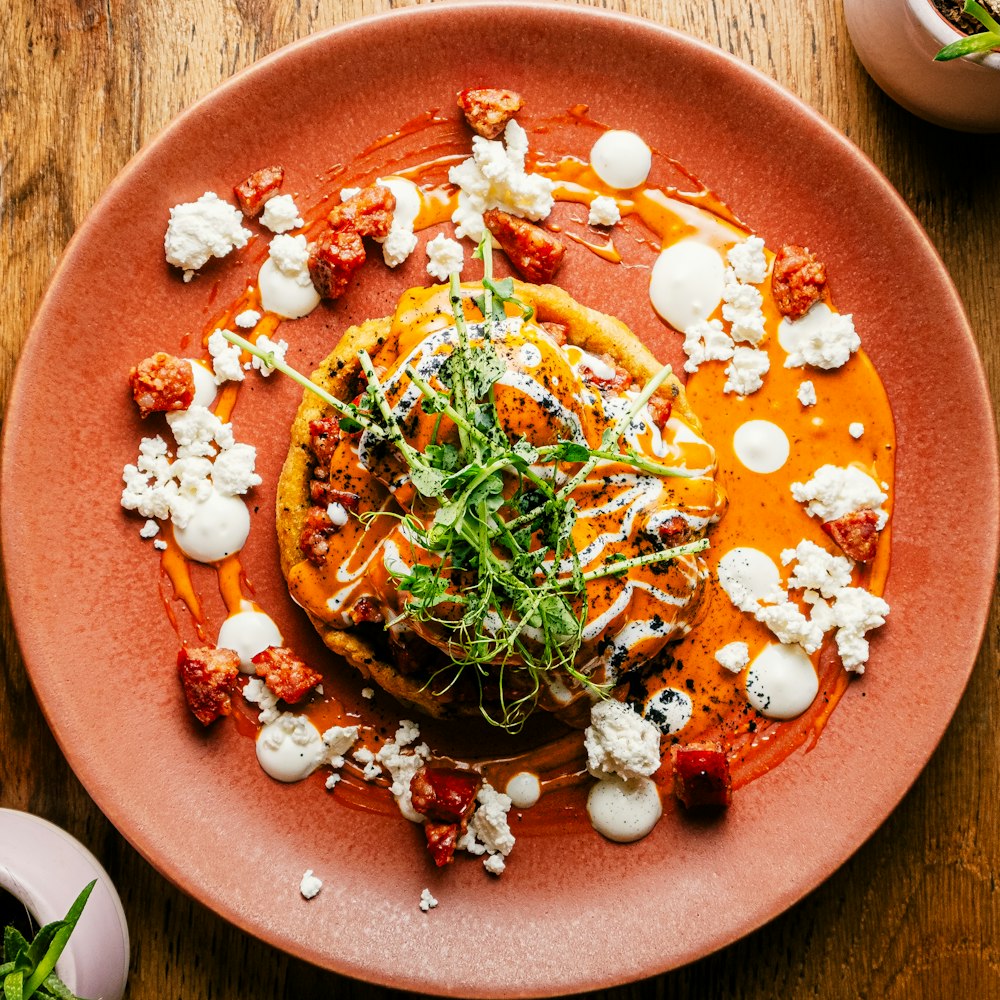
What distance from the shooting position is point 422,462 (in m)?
3.30

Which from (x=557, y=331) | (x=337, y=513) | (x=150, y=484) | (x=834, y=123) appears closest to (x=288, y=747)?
(x=337, y=513)

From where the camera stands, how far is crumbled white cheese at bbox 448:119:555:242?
377 cm

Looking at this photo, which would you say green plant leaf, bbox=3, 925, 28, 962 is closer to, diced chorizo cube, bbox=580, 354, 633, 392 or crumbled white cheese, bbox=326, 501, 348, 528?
crumbled white cheese, bbox=326, 501, 348, 528

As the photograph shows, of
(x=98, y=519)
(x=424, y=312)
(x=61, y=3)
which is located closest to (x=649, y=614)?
(x=424, y=312)

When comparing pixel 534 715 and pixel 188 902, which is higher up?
pixel 534 715

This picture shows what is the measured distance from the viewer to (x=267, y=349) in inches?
149

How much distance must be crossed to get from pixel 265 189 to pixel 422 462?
134 centimetres

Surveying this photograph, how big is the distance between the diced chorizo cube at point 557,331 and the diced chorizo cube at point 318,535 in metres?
1.08

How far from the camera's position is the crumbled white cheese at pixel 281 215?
A: 12.4ft

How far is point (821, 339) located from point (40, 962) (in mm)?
3431

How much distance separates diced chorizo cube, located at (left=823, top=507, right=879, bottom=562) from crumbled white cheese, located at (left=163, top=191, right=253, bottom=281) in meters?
2.55

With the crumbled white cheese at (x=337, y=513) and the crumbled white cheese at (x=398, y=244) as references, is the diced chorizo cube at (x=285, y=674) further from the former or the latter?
the crumbled white cheese at (x=398, y=244)

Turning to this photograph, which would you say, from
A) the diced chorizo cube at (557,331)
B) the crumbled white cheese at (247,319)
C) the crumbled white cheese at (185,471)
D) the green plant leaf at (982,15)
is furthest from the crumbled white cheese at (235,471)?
the green plant leaf at (982,15)

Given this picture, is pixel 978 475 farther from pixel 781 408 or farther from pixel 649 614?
pixel 649 614
